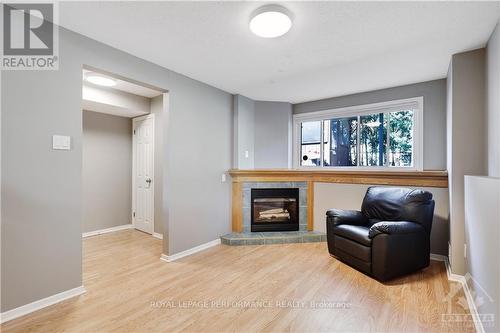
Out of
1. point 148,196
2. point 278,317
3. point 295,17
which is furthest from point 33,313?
point 295,17

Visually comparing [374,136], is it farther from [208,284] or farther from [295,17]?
[208,284]

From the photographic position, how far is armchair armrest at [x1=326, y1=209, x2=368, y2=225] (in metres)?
3.13

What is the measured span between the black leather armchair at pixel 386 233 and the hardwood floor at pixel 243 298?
14cm

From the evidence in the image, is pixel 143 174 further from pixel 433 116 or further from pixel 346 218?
pixel 433 116

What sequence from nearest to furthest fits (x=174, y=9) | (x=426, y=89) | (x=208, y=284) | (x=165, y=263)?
(x=174, y=9)
(x=208, y=284)
(x=165, y=263)
(x=426, y=89)

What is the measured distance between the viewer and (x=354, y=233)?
279 centimetres

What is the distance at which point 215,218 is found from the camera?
3758mm

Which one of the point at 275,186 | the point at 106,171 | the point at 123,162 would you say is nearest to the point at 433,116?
the point at 275,186

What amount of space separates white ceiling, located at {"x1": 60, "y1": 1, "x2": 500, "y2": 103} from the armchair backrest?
155cm

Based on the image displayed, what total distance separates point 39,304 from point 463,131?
427cm

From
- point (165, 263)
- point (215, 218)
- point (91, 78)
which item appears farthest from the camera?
point (215, 218)

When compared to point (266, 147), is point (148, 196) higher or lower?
lower

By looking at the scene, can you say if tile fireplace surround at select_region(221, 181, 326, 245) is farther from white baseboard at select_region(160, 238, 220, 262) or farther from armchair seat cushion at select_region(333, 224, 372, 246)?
armchair seat cushion at select_region(333, 224, 372, 246)

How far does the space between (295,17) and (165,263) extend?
3001 mm
